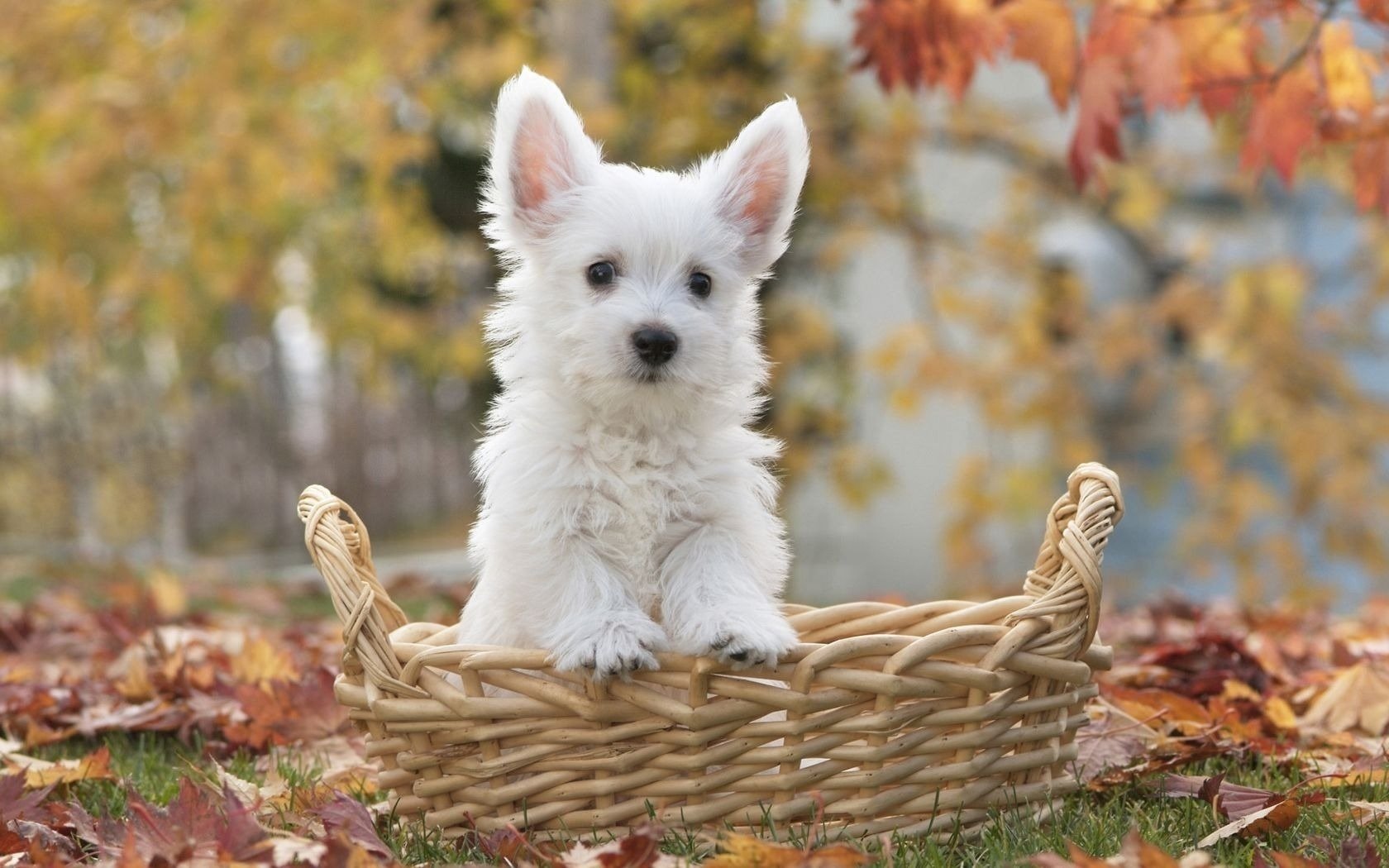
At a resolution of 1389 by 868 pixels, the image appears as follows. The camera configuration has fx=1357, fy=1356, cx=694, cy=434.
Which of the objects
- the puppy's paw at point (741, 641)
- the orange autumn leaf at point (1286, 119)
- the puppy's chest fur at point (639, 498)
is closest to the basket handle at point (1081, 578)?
the puppy's paw at point (741, 641)

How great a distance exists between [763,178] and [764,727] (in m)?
1.24

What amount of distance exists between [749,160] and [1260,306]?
6.06m

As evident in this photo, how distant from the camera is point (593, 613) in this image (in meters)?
2.47

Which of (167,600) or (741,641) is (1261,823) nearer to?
(741,641)

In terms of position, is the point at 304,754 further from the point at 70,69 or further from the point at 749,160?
the point at 70,69

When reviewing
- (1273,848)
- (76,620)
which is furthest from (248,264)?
(1273,848)

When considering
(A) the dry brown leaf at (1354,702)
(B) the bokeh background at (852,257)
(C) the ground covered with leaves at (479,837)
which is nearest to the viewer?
(C) the ground covered with leaves at (479,837)

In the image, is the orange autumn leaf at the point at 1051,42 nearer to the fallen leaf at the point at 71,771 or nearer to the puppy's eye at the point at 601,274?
the puppy's eye at the point at 601,274

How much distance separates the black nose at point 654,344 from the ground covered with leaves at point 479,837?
0.89m

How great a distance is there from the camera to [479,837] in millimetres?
2467

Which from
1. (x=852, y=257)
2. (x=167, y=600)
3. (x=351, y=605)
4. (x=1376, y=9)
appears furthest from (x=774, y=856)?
(x=852, y=257)

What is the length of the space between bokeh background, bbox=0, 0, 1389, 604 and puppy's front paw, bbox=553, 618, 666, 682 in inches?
209

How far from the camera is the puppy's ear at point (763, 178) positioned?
9.62 feet

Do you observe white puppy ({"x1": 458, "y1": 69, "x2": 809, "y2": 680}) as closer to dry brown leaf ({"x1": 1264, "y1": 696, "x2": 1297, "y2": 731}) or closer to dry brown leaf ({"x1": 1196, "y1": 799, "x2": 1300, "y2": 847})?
dry brown leaf ({"x1": 1196, "y1": 799, "x2": 1300, "y2": 847})
